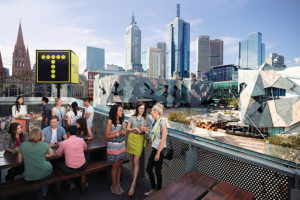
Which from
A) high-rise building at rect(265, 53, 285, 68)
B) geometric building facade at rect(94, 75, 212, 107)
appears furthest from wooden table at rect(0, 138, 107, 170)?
geometric building facade at rect(94, 75, 212, 107)

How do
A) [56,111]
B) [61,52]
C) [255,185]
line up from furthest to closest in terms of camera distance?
[61,52]
[56,111]
[255,185]

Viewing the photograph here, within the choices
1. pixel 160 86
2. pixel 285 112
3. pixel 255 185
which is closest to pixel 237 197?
pixel 255 185

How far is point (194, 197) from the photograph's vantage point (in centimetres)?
208

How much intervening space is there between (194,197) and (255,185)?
0.95 meters

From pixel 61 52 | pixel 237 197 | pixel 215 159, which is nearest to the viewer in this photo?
pixel 237 197

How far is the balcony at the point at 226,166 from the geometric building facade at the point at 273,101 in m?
19.1

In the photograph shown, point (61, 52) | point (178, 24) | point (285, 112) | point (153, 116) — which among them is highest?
point (178, 24)

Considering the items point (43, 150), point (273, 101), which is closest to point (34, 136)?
point (43, 150)

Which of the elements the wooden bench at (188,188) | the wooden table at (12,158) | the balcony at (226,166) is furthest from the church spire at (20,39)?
the wooden bench at (188,188)

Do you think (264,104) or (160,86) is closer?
(264,104)

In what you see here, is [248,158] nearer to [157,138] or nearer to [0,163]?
[157,138]

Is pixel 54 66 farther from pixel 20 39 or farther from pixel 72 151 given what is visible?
pixel 20 39

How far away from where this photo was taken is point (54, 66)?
6699 millimetres

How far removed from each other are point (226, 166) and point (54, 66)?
22.8 feet
